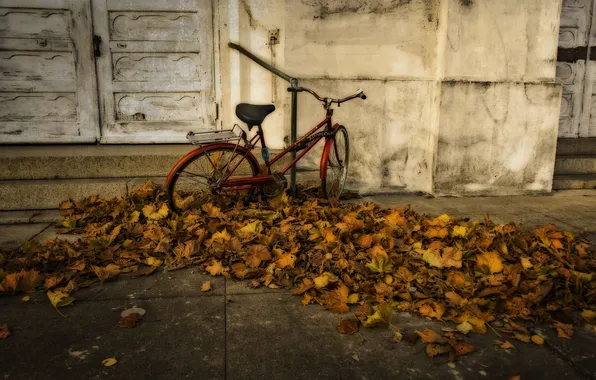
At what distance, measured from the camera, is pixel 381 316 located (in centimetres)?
272

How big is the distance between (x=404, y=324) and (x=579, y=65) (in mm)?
5705

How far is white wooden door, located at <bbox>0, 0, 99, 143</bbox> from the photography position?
18.7ft

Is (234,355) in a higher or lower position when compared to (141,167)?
lower

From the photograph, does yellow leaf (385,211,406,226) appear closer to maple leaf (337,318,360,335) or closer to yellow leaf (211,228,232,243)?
yellow leaf (211,228,232,243)

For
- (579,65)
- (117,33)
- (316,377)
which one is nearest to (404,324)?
(316,377)

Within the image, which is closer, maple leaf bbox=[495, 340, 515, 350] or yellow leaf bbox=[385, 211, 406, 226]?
maple leaf bbox=[495, 340, 515, 350]

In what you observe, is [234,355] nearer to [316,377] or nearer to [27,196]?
[316,377]

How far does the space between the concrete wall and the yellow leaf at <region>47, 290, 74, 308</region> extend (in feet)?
10.5

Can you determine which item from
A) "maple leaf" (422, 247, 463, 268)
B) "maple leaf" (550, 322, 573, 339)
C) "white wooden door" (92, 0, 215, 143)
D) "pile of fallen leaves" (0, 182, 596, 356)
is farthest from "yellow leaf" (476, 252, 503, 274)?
"white wooden door" (92, 0, 215, 143)

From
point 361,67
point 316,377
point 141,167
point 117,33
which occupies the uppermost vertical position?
point 117,33

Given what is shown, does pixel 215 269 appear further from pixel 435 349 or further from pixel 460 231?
pixel 460 231

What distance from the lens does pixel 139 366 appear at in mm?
2305

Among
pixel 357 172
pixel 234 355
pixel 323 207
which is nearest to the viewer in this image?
pixel 234 355

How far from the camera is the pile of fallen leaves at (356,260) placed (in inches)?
113
